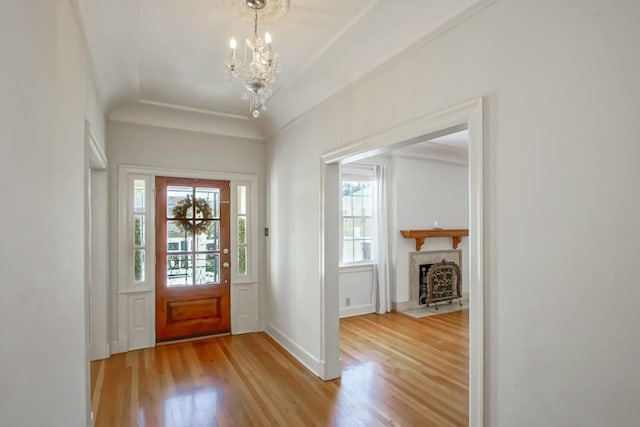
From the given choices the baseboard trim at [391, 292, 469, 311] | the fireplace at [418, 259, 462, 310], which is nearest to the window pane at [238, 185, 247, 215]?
the baseboard trim at [391, 292, 469, 311]

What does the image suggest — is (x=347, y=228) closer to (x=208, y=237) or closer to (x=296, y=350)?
(x=208, y=237)

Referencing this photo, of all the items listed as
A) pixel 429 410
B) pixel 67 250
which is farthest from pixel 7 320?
pixel 429 410

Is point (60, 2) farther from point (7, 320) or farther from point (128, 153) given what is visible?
point (128, 153)

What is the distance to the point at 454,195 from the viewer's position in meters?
6.49

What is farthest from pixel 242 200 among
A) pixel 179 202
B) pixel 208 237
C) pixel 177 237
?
pixel 177 237

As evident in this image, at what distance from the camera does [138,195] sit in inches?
161

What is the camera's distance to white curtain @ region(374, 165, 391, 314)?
570 cm

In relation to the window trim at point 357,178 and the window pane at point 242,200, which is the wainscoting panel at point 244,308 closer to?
the window pane at point 242,200

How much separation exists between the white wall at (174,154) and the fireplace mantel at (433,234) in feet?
8.45

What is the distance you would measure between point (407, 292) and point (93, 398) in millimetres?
4606

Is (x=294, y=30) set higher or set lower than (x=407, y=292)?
higher

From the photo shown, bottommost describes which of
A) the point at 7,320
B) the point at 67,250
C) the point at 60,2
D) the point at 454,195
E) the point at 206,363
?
the point at 206,363

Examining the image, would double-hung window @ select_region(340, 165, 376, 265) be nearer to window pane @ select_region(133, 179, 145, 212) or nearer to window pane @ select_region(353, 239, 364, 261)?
window pane @ select_region(353, 239, 364, 261)

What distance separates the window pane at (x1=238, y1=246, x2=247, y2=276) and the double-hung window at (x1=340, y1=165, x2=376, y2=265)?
1702 millimetres
